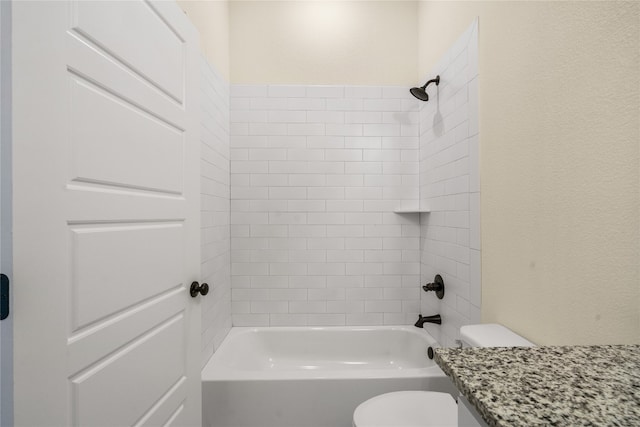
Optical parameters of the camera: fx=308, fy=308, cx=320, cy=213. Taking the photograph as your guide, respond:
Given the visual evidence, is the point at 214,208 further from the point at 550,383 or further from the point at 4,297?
the point at 550,383

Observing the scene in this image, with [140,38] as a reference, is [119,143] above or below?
below

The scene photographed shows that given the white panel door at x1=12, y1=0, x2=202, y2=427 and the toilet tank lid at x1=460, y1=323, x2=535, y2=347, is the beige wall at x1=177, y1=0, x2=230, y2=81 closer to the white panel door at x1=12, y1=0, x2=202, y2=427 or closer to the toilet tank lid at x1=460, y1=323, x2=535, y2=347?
the white panel door at x1=12, y1=0, x2=202, y2=427

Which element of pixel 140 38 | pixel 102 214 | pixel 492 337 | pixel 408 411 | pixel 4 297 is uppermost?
pixel 140 38

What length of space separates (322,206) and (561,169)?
4.79ft

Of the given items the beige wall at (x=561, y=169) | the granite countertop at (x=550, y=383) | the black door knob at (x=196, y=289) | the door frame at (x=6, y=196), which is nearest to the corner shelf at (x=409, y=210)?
the beige wall at (x=561, y=169)

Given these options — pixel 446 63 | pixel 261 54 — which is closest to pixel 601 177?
pixel 446 63

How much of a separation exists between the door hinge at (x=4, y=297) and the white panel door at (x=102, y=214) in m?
0.02

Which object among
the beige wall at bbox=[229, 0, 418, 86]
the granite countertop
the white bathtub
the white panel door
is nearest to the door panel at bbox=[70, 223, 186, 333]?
the white panel door

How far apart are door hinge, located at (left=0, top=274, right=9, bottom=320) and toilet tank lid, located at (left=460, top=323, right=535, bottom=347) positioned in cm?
125

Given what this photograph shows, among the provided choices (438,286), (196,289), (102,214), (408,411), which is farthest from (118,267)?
(438,286)

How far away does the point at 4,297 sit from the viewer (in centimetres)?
57

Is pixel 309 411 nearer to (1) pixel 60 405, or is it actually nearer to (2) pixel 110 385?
(2) pixel 110 385

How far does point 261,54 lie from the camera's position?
7.22 ft

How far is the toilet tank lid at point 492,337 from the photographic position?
1022 mm
